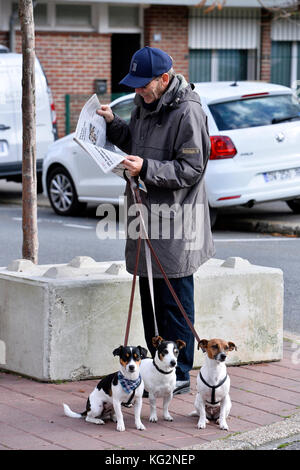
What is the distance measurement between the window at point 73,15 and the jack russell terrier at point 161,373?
16.3 m

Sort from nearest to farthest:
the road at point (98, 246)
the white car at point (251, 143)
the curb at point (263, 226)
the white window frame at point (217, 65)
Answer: the road at point (98, 246), the white car at point (251, 143), the curb at point (263, 226), the white window frame at point (217, 65)

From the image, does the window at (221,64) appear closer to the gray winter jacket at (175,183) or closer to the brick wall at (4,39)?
the brick wall at (4,39)

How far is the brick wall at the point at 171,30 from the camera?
2138cm

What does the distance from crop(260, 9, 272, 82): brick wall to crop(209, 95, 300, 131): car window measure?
36.8 feet

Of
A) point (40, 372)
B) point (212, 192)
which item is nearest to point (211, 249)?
point (40, 372)

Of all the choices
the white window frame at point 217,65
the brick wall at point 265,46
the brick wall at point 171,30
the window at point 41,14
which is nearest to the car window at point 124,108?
the window at point 41,14

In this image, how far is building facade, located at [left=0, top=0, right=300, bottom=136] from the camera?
2038 cm

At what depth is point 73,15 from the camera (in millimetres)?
20656

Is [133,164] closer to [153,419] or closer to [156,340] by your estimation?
[156,340]

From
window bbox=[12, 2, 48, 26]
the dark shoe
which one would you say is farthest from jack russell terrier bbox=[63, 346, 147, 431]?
window bbox=[12, 2, 48, 26]

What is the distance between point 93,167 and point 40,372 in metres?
7.39

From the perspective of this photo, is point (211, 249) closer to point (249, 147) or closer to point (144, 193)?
point (144, 193)

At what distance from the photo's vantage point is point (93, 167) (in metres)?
13.0

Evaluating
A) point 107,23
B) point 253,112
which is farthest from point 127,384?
point 107,23
